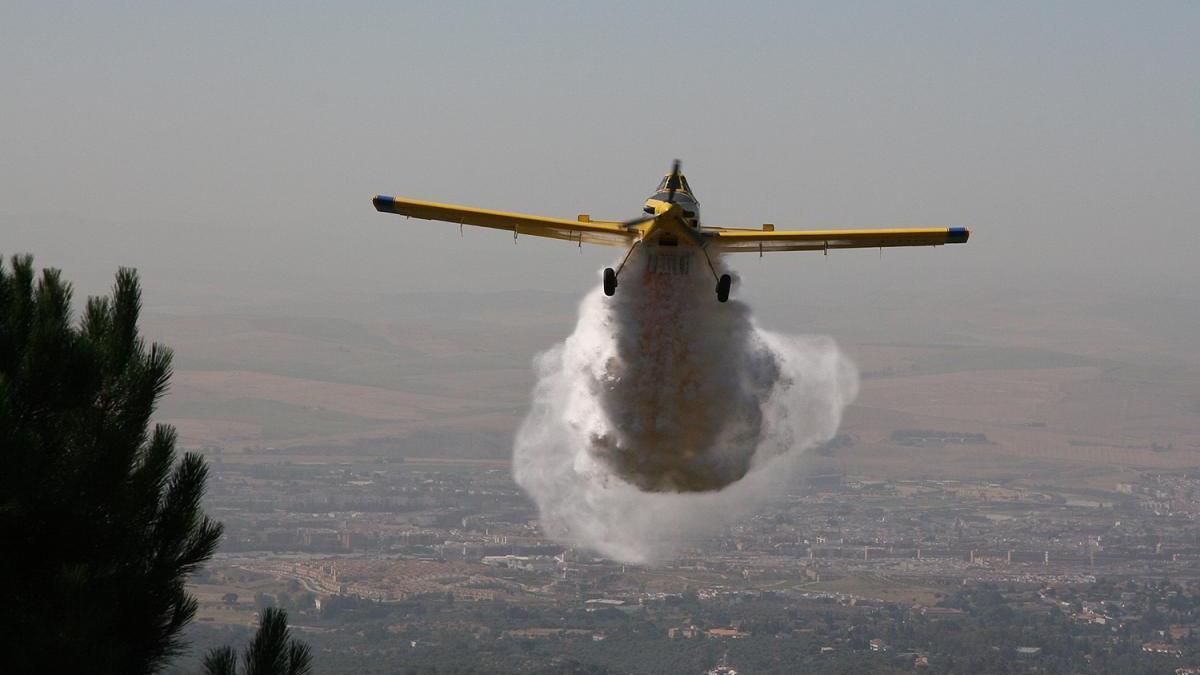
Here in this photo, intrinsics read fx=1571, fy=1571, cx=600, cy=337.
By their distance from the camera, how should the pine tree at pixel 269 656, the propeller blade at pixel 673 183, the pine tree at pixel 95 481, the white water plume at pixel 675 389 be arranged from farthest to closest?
the white water plume at pixel 675 389 < the propeller blade at pixel 673 183 < the pine tree at pixel 269 656 < the pine tree at pixel 95 481

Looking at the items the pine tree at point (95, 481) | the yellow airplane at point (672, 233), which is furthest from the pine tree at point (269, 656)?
the yellow airplane at point (672, 233)

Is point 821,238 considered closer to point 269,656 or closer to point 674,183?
point 674,183

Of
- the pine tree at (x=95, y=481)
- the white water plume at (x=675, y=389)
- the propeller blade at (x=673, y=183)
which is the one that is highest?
the propeller blade at (x=673, y=183)

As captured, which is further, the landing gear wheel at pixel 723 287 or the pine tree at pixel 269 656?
the landing gear wheel at pixel 723 287

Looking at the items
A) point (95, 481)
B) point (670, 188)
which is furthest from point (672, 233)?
point (95, 481)

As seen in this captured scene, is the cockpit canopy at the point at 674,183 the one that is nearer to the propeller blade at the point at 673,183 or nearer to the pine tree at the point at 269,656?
the propeller blade at the point at 673,183

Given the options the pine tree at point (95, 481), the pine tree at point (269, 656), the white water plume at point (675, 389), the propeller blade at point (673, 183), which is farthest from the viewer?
the white water plume at point (675, 389)

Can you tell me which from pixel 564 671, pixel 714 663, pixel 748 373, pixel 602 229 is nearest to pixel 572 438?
pixel 748 373
